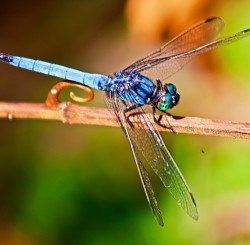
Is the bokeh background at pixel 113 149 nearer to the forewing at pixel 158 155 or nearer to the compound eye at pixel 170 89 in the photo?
the compound eye at pixel 170 89

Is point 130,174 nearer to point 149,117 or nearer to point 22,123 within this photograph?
point 149,117

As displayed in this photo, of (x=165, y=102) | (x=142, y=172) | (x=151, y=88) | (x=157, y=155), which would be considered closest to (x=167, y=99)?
(x=165, y=102)

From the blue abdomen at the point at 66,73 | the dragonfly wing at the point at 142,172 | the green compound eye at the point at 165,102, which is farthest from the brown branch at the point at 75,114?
the blue abdomen at the point at 66,73

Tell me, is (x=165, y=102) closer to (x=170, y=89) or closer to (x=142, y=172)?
(x=170, y=89)

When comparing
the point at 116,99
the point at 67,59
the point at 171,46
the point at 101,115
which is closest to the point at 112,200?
the point at 116,99

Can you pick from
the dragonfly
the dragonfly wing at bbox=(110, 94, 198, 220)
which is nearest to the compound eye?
the dragonfly
